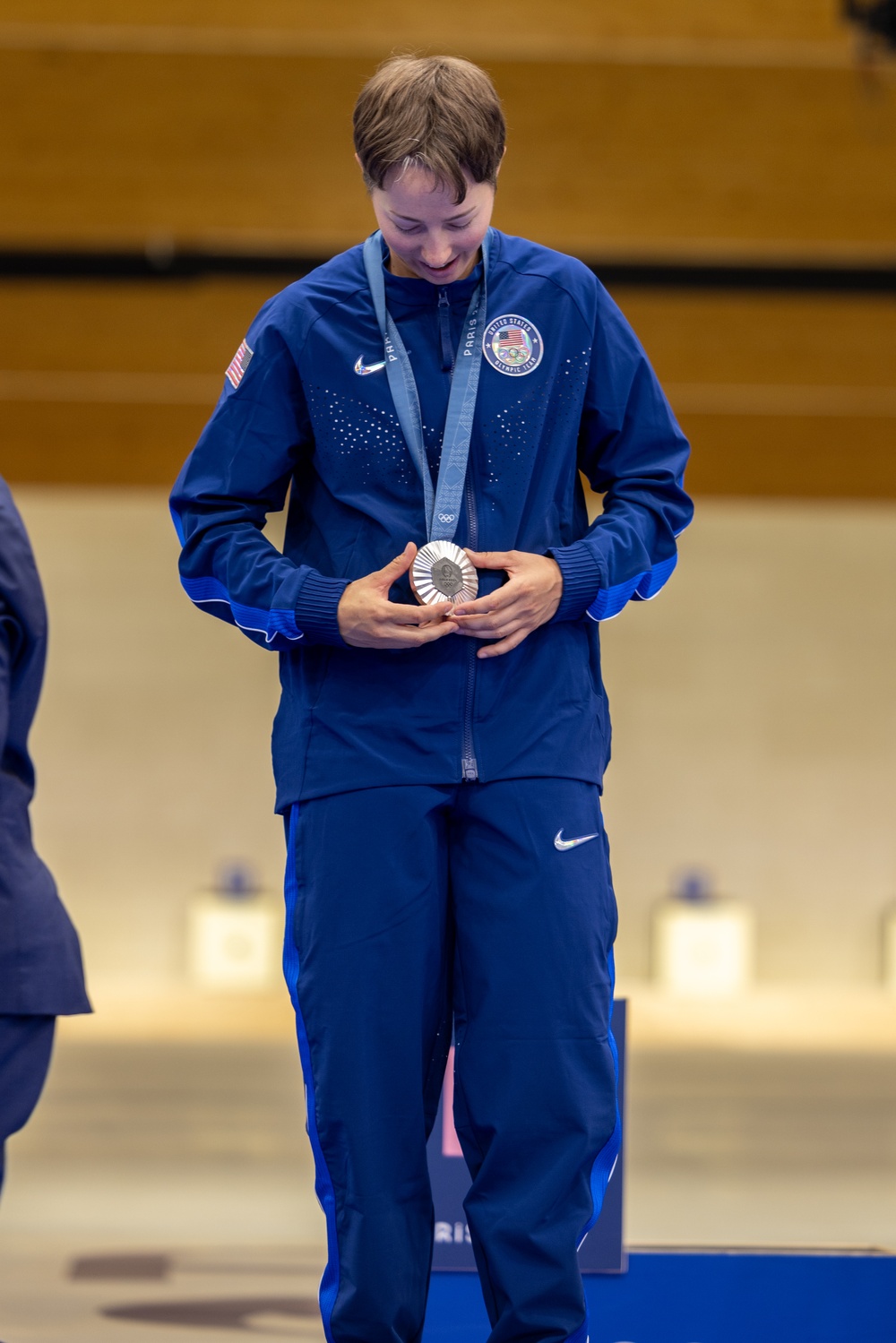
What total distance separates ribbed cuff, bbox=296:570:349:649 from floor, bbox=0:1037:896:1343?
118 cm

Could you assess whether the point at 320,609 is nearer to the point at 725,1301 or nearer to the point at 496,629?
the point at 496,629

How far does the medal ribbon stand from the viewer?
1619 millimetres

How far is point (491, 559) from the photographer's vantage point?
5.18 ft

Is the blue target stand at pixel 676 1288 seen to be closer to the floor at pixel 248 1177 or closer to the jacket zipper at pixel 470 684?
the floor at pixel 248 1177

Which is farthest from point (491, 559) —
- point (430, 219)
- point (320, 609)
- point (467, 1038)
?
point (467, 1038)

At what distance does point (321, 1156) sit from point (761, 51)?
4.58 meters

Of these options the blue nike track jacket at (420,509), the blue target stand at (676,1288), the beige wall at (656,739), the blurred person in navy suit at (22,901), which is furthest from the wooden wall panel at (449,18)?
the blue target stand at (676,1288)

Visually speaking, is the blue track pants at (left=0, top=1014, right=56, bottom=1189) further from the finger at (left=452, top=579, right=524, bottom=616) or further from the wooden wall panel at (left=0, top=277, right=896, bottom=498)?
the wooden wall panel at (left=0, top=277, right=896, bottom=498)

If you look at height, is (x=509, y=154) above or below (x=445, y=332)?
above

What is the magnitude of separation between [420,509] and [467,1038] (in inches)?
21.1

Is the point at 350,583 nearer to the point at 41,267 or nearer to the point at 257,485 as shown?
the point at 257,485

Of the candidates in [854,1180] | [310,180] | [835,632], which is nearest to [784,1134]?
[854,1180]

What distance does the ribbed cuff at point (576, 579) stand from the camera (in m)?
1.61

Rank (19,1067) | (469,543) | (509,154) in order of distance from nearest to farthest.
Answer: (469,543), (19,1067), (509,154)
